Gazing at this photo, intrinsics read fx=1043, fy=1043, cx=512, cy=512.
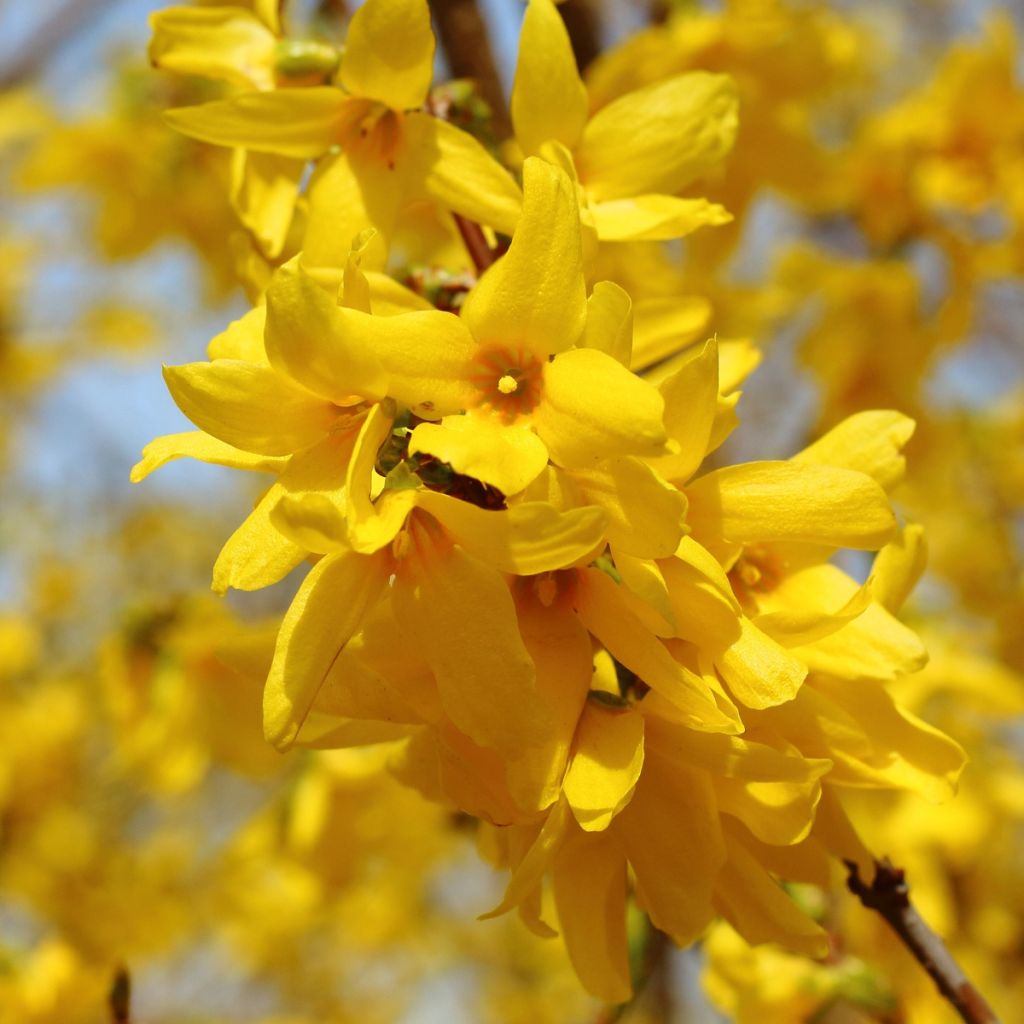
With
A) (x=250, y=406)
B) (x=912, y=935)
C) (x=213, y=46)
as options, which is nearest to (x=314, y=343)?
(x=250, y=406)

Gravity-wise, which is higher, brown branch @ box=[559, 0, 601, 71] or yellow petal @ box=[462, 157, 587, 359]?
yellow petal @ box=[462, 157, 587, 359]

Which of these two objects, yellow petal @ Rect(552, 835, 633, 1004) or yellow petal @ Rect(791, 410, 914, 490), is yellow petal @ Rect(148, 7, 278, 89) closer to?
yellow petal @ Rect(791, 410, 914, 490)

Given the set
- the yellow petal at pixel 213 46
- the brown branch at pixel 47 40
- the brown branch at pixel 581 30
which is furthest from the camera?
the brown branch at pixel 47 40

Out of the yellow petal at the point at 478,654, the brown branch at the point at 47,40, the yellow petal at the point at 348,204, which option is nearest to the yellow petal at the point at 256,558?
the yellow petal at the point at 478,654

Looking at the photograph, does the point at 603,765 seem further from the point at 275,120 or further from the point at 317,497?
the point at 275,120

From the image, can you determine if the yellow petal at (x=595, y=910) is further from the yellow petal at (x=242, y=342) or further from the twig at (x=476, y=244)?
the twig at (x=476, y=244)

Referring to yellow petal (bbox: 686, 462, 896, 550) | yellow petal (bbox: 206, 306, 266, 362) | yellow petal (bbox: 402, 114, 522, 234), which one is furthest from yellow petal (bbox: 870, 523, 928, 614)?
yellow petal (bbox: 206, 306, 266, 362)
